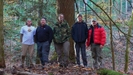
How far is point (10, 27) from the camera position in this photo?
1455 centimetres

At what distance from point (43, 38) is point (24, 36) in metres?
0.75

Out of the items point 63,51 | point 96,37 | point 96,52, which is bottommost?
point 96,52

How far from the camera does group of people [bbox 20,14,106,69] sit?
870 centimetres

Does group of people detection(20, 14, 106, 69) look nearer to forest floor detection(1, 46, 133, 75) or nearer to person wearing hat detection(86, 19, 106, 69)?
person wearing hat detection(86, 19, 106, 69)

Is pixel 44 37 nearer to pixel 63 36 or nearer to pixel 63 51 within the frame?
pixel 63 36

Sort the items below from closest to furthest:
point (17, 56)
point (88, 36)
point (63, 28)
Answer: point (63, 28) < point (88, 36) < point (17, 56)

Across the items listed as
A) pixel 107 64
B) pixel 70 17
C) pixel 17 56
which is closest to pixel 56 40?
pixel 70 17

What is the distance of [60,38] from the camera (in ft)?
28.4

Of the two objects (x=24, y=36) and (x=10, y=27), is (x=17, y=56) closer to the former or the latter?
(x=10, y=27)

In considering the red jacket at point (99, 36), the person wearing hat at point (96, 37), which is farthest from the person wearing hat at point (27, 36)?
the red jacket at point (99, 36)

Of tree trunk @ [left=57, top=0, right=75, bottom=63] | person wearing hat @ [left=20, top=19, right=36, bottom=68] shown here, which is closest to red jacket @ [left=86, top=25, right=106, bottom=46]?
tree trunk @ [left=57, top=0, right=75, bottom=63]

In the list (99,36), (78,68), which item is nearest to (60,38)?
(78,68)

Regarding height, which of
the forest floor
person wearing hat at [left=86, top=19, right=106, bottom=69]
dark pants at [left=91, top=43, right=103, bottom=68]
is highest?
person wearing hat at [left=86, top=19, right=106, bottom=69]

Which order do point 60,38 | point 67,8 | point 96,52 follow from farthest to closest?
point 67,8 < point 96,52 < point 60,38
